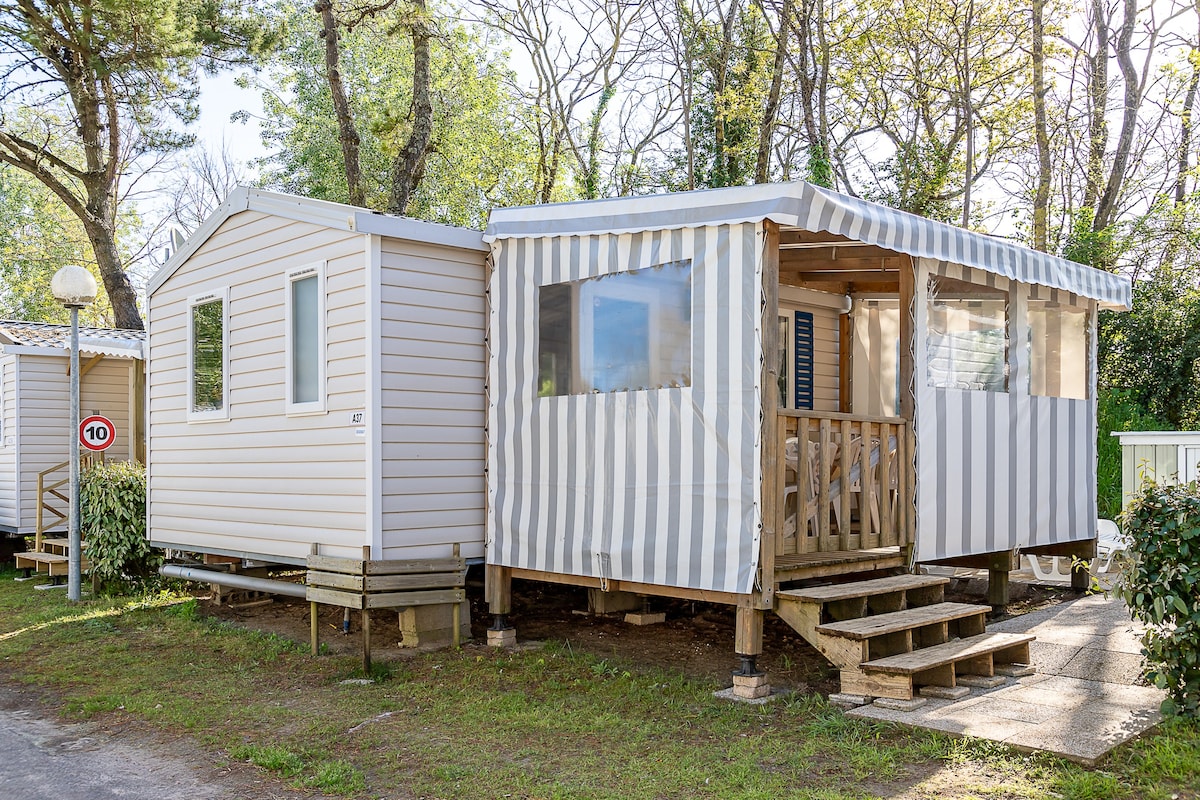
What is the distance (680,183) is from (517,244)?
1226 centimetres

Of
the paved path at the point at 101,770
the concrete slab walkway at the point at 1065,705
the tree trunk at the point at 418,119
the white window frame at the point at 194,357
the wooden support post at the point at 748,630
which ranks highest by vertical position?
the tree trunk at the point at 418,119

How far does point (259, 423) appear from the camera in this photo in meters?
8.01

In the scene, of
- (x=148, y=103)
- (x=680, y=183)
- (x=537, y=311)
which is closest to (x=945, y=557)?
(x=537, y=311)

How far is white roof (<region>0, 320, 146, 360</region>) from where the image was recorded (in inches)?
471

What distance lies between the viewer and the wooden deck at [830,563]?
584 cm

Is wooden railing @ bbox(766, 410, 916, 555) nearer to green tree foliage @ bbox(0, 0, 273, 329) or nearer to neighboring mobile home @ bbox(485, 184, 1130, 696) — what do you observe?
neighboring mobile home @ bbox(485, 184, 1130, 696)

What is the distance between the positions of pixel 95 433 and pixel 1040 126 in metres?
14.6

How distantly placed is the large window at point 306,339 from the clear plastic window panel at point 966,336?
4196 mm

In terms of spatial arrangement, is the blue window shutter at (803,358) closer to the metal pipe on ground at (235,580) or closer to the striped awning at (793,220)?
the striped awning at (793,220)

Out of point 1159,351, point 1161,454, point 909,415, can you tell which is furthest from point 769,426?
point 1159,351

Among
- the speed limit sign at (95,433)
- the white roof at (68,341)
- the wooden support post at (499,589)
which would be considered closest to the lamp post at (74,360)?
the speed limit sign at (95,433)

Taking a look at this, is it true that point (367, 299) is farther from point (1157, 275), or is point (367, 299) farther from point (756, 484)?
point (1157, 275)

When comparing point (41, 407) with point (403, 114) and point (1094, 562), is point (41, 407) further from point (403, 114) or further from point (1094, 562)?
point (1094, 562)

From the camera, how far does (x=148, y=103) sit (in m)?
16.4
